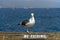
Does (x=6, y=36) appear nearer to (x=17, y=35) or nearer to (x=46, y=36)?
(x=17, y=35)

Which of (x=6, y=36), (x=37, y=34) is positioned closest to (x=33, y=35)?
(x=37, y=34)

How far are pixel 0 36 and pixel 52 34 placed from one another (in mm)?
2213

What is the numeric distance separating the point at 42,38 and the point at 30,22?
106 cm

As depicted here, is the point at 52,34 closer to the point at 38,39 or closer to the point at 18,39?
the point at 38,39

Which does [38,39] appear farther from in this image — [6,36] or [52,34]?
[6,36]

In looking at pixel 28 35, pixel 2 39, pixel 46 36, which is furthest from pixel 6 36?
pixel 46 36

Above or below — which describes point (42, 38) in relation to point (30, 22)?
below

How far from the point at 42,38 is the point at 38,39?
0.17 meters

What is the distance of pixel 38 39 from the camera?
10.6 metres

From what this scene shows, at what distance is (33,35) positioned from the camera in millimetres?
10953

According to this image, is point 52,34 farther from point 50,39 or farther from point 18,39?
point 18,39

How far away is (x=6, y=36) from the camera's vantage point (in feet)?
35.9

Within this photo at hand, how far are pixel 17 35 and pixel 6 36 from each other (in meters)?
0.47

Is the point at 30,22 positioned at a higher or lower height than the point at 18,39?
higher
